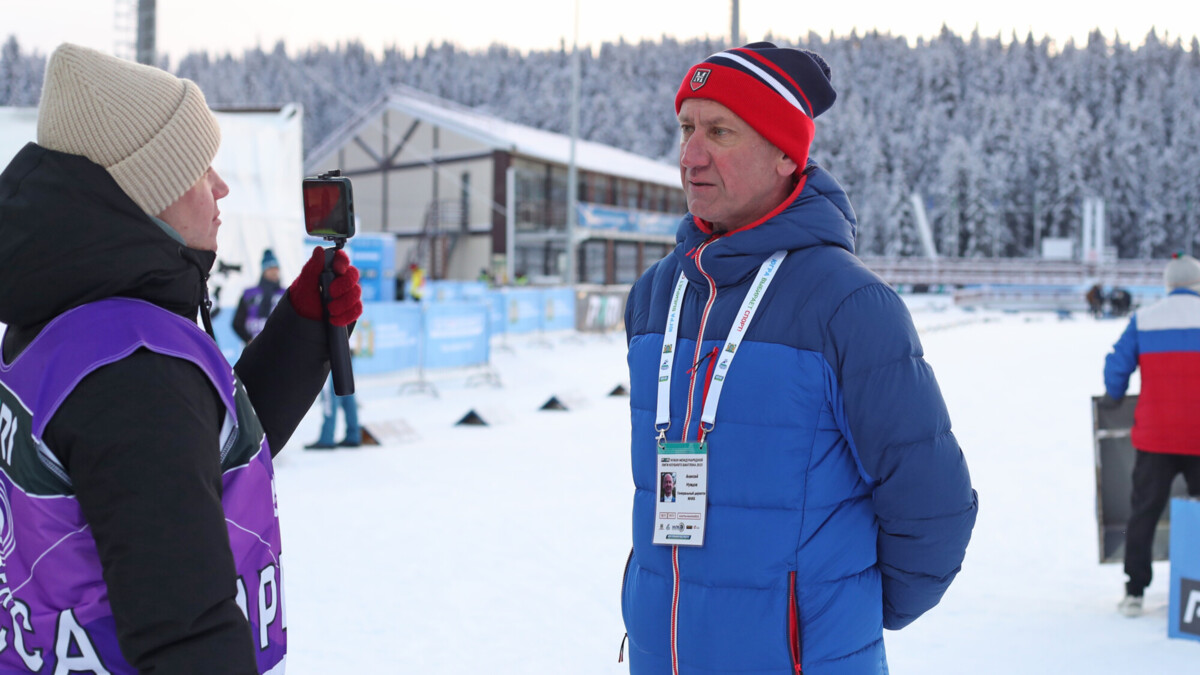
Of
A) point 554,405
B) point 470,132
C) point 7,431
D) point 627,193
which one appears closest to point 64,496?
point 7,431

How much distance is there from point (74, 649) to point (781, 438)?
1179 mm

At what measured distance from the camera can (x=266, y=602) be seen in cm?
145

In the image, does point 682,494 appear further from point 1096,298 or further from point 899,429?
point 1096,298

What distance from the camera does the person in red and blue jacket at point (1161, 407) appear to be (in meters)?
4.39

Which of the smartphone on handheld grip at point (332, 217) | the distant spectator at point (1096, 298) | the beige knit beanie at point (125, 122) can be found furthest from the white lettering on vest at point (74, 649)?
the distant spectator at point (1096, 298)

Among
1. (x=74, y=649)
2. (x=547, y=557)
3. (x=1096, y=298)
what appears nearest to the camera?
(x=74, y=649)

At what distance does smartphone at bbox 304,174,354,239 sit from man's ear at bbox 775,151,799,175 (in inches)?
34.9

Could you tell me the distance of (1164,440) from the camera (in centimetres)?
443

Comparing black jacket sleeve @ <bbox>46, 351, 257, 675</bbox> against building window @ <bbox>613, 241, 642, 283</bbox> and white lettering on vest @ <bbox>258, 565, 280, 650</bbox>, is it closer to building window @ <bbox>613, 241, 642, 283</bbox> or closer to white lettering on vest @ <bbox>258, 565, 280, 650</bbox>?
white lettering on vest @ <bbox>258, 565, 280, 650</bbox>

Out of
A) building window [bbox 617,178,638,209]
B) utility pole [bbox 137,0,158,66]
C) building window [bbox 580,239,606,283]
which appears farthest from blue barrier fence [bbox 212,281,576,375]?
building window [bbox 617,178,638,209]

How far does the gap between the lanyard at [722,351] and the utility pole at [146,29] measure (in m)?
9.19

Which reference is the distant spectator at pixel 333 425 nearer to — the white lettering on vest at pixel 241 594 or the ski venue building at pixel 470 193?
the white lettering on vest at pixel 241 594

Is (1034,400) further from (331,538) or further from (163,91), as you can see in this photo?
(163,91)

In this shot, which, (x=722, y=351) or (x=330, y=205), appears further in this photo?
(x=330, y=205)
